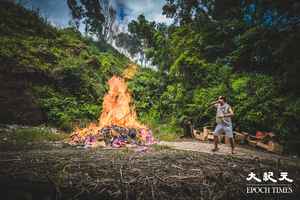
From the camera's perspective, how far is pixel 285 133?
25.4ft

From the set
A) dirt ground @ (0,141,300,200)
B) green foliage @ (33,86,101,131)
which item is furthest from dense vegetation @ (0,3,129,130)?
dirt ground @ (0,141,300,200)

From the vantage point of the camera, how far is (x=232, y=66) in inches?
461

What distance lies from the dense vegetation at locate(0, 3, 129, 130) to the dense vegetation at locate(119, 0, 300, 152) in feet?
14.7

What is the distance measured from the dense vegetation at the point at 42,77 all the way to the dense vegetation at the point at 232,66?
447 cm

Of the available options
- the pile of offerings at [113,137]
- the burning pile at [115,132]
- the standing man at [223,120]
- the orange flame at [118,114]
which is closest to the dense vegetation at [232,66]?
the standing man at [223,120]

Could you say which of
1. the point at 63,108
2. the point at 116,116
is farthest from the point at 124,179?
the point at 63,108

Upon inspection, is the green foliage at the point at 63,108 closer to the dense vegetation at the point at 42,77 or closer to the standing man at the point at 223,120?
the dense vegetation at the point at 42,77

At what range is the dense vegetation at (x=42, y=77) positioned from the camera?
484 inches

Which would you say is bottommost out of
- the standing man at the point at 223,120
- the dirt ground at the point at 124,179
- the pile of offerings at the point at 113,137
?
the dirt ground at the point at 124,179

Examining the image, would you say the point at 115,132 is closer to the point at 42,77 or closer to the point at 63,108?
the point at 63,108

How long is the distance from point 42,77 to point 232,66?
39.1 feet

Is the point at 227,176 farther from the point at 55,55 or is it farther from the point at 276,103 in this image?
the point at 55,55

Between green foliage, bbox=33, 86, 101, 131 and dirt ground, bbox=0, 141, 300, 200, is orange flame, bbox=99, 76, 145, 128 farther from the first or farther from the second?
dirt ground, bbox=0, 141, 300, 200

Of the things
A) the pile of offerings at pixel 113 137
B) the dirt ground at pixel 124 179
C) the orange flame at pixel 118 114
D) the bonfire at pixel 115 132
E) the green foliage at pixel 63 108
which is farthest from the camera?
the green foliage at pixel 63 108
